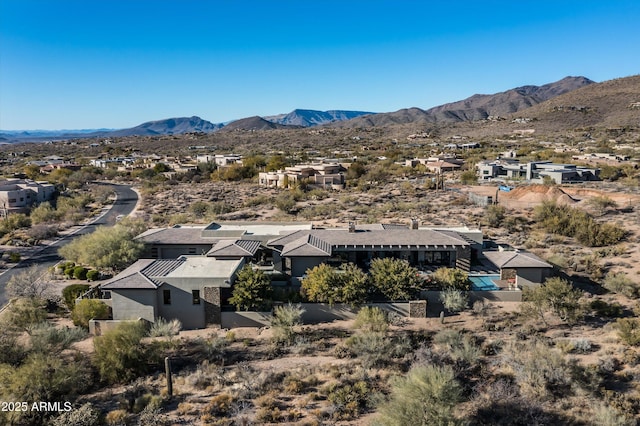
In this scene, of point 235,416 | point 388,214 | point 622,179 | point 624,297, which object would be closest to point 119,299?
point 235,416

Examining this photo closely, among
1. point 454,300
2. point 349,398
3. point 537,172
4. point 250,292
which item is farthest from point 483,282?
point 537,172

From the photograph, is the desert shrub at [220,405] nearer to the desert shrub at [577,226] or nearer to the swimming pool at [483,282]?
the swimming pool at [483,282]

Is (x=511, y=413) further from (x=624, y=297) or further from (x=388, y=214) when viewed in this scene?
(x=388, y=214)

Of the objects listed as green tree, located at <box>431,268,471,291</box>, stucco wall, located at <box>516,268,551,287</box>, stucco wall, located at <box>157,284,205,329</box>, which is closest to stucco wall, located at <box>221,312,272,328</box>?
stucco wall, located at <box>157,284,205,329</box>

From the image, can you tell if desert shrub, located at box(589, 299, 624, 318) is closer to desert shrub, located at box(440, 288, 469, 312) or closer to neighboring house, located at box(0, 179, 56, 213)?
desert shrub, located at box(440, 288, 469, 312)

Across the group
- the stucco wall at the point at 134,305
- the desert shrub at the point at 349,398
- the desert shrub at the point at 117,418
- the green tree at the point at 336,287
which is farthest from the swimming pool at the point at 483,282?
the desert shrub at the point at 117,418
